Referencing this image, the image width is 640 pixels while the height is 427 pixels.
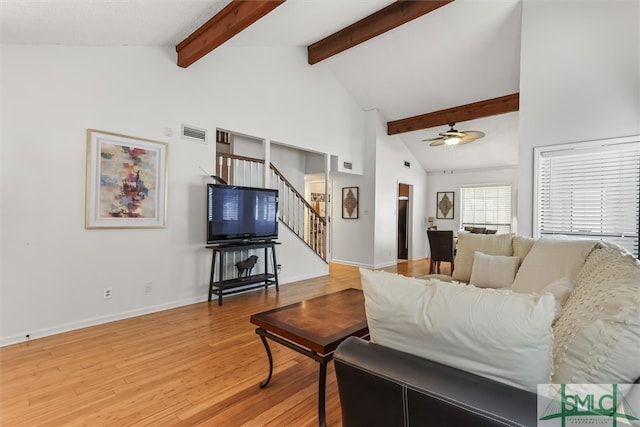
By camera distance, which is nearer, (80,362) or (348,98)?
(80,362)

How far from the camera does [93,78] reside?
3123mm

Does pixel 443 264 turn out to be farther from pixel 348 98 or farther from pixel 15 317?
pixel 15 317

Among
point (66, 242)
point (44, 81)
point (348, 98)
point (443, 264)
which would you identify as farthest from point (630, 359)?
point (443, 264)

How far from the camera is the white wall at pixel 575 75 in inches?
121

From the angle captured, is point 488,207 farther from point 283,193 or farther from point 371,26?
point 371,26

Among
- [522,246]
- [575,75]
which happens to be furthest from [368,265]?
[575,75]

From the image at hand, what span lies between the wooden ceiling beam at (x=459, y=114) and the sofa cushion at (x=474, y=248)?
124 inches

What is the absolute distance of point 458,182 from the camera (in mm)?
8250

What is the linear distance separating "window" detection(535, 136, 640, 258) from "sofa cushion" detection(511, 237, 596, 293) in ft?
4.32

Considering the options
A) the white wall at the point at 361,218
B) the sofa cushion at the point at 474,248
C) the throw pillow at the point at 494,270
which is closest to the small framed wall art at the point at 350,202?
the white wall at the point at 361,218

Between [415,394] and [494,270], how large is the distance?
2392mm

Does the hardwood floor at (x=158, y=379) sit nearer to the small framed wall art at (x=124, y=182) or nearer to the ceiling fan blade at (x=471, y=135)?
the small framed wall art at (x=124, y=182)

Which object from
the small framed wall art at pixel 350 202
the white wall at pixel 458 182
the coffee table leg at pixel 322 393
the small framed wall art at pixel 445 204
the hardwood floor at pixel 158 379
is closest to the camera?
the coffee table leg at pixel 322 393

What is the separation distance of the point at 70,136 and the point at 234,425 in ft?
9.94
